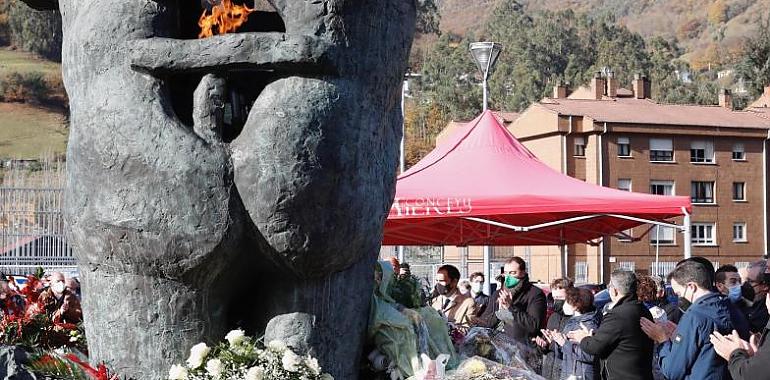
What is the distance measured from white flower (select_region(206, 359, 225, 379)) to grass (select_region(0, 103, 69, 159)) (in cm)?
6860

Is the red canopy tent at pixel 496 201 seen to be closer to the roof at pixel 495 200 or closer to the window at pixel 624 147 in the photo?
the roof at pixel 495 200

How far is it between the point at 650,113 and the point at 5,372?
48410mm

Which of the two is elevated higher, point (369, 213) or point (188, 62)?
point (188, 62)

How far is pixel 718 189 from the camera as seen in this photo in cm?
5188

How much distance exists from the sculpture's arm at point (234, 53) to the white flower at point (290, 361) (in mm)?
1413

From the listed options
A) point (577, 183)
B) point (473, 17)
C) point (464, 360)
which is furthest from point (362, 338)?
point (473, 17)

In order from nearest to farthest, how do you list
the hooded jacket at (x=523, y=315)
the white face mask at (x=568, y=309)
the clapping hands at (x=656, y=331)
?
the clapping hands at (x=656, y=331)
the white face mask at (x=568, y=309)
the hooded jacket at (x=523, y=315)

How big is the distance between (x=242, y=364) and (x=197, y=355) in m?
0.23

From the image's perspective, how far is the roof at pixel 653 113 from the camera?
5022 centimetres

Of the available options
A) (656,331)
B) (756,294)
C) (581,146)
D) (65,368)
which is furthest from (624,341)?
(581,146)

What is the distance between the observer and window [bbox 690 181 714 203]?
51562mm

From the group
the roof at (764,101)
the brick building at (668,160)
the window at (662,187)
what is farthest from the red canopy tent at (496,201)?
the roof at (764,101)

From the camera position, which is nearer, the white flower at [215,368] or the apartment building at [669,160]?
the white flower at [215,368]

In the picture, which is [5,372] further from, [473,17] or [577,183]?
[473,17]
